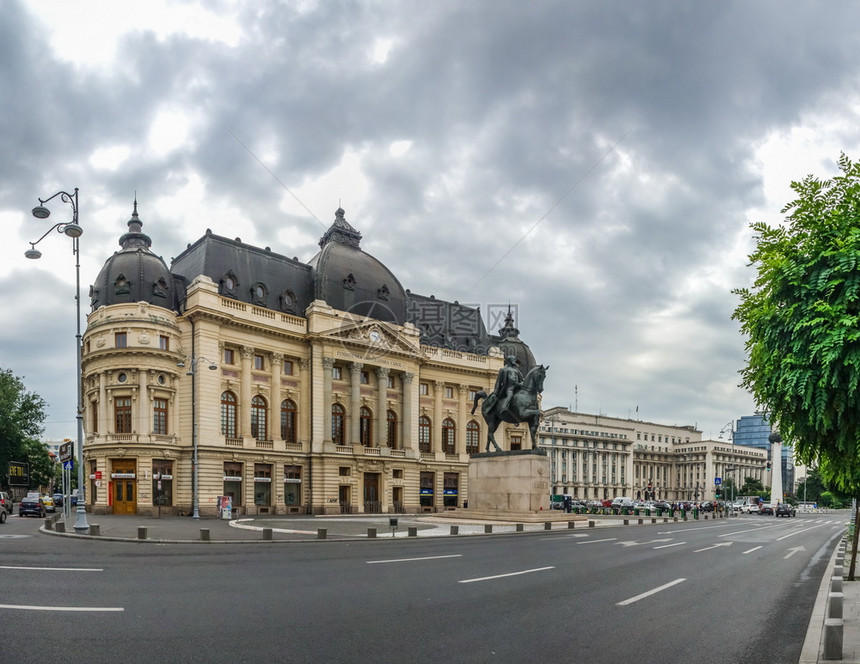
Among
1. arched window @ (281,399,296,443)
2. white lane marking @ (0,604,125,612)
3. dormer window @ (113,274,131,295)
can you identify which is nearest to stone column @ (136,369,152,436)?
dormer window @ (113,274,131,295)

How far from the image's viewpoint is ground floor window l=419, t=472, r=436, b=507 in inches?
2879

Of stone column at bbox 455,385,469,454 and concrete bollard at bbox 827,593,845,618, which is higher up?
concrete bollard at bbox 827,593,845,618

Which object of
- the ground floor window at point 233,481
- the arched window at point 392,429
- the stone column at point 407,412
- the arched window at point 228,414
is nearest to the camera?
the ground floor window at point 233,481

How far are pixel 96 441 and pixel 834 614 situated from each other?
5519 centimetres

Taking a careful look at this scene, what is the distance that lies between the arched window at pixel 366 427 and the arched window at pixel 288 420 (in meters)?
7.26

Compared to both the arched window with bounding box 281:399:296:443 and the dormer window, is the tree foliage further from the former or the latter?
the arched window with bounding box 281:399:296:443

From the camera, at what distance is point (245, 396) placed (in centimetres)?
5944

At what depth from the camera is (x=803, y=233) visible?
1010cm

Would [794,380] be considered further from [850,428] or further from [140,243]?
[140,243]

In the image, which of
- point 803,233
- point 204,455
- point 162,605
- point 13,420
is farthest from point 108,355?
point 803,233

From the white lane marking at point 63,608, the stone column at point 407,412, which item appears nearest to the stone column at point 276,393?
the stone column at point 407,412

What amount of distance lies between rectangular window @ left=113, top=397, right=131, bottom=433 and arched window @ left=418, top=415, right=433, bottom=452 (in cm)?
3065

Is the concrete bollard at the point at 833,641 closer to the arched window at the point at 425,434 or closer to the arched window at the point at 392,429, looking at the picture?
the arched window at the point at 392,429

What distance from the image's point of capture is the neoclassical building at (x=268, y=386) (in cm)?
5409
